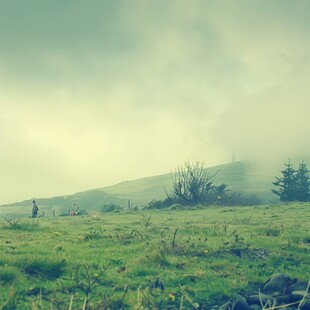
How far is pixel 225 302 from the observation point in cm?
647

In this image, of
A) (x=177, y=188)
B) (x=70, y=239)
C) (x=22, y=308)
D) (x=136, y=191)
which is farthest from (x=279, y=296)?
(x=136, y=191)

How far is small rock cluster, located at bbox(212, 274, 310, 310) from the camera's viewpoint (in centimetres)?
592

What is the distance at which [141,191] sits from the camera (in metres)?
155

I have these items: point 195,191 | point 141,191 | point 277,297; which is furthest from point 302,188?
point 141,191

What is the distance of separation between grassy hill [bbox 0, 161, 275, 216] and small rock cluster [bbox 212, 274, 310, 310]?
328 ft

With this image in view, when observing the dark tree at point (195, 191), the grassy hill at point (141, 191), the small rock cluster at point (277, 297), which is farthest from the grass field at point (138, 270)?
the grassy hill at point (141, 191)

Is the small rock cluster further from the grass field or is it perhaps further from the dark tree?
the dark tree

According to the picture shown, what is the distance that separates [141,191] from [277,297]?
149657mm

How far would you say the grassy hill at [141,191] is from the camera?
403 ft

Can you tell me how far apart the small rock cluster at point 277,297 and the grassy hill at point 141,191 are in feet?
328

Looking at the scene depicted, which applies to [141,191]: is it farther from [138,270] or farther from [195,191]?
[138,270]

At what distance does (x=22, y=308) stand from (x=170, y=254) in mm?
4632

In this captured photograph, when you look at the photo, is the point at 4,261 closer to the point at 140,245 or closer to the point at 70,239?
the point at 140,245

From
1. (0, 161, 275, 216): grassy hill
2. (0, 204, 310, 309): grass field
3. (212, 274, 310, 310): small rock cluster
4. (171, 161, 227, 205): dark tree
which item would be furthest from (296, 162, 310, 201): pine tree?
(212, 274, 310, 310): small rock cluster
